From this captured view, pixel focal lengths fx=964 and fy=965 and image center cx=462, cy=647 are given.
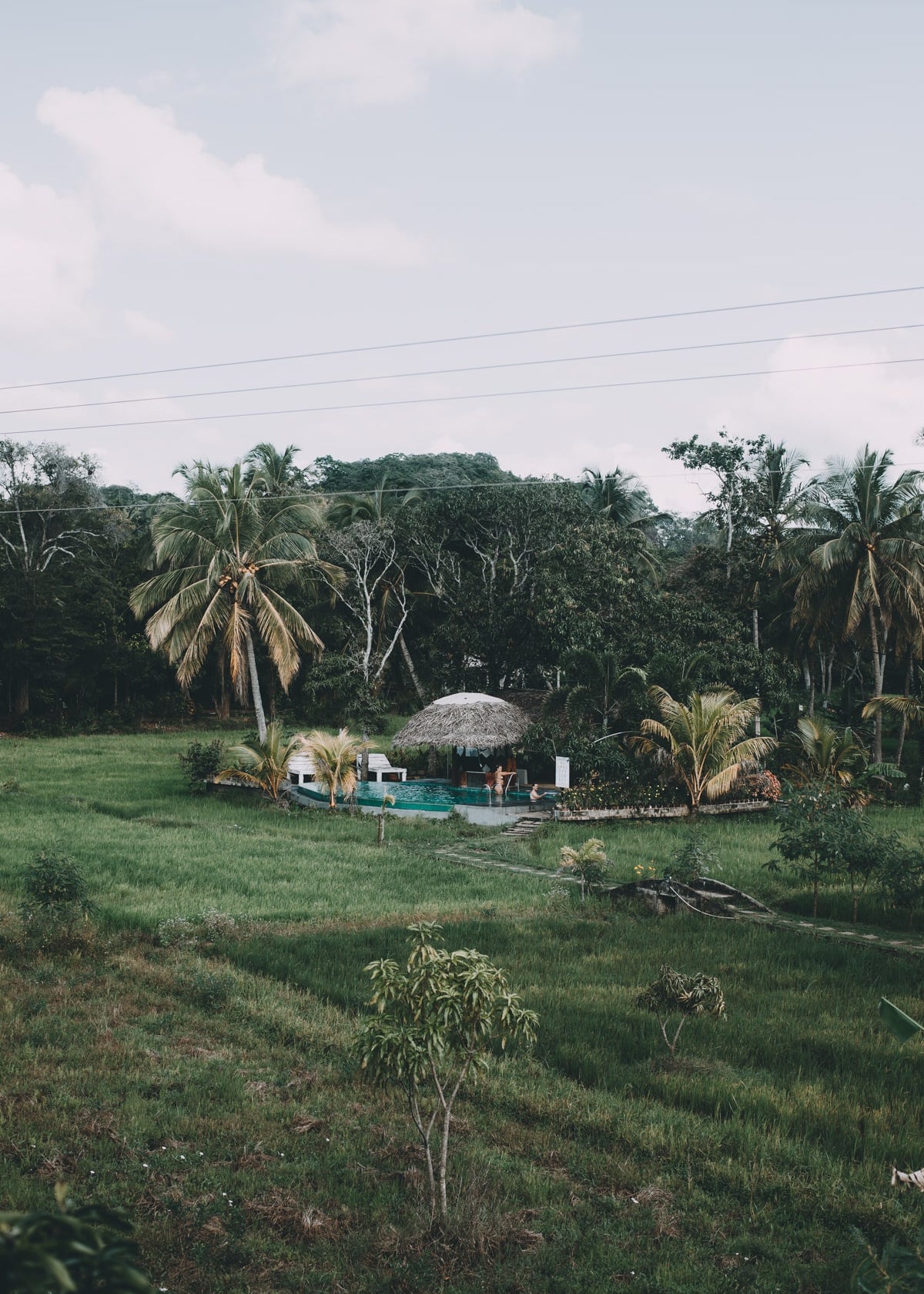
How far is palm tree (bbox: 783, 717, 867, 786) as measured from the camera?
822 inches

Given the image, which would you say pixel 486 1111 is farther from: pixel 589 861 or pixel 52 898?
pixel 589 861

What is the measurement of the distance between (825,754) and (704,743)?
10.8 feet

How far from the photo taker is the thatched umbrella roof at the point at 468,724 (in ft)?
71.1

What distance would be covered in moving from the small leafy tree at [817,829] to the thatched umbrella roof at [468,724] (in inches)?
370

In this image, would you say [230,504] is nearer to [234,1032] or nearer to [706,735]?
[706,735]

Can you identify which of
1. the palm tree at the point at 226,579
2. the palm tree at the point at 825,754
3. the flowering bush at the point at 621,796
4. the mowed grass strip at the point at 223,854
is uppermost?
the palm tree at the point at 226,579

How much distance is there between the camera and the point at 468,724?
21891 millimetres

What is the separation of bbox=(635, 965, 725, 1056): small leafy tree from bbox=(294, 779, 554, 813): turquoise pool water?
12684mm

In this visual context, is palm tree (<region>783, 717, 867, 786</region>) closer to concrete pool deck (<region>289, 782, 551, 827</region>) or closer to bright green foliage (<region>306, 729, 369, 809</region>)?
concrete pool deck (<region>289, 782, 551, 827</region>)

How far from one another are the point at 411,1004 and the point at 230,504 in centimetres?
1938

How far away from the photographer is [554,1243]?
4434mm

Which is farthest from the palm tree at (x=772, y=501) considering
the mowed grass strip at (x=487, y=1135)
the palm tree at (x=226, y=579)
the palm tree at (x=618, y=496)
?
the mowed grass strip at (x=487, y=1135)

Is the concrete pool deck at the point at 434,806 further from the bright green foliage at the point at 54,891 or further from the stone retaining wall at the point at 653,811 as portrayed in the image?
the bright green foliage at the point at 54,891

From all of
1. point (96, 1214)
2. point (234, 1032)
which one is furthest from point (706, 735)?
point (96, 1214)
